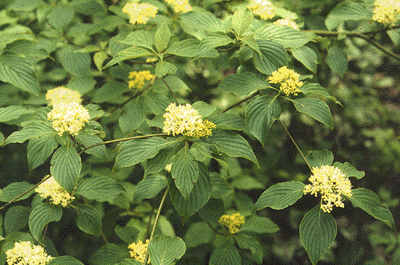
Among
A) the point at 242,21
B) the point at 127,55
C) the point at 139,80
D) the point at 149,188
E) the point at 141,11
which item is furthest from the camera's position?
the point at 139,80

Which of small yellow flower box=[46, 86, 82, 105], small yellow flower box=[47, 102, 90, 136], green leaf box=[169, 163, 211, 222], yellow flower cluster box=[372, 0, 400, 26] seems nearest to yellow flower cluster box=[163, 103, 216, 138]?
green leaf box=[169, 163, 211, 222]

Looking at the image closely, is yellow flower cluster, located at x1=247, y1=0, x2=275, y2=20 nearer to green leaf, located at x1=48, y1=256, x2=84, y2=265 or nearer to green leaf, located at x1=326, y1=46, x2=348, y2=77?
green leaf, located at x1=326, y1=46, x2=348, y2=77

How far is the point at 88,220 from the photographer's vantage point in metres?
1.77

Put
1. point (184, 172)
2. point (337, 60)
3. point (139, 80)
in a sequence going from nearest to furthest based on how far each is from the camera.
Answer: point (184, 172) < point (139, 80) < point (337, 60)

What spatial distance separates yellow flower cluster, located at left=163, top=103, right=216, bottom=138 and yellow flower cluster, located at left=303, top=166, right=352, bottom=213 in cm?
59

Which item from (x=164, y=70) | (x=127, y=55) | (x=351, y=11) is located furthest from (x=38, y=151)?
(x=351, y=11)

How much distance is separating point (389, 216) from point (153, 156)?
1.20 meters

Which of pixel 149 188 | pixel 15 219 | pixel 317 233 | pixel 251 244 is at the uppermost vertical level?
pixel 317 233

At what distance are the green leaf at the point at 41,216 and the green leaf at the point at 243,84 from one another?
44.8 inches

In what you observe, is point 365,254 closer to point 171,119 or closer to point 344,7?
point 344,7

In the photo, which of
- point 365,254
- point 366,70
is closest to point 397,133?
point 366,70

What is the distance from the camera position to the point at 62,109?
1.57 metres

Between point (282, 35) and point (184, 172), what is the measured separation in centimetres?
102

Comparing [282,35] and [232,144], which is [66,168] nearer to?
[232,144]
